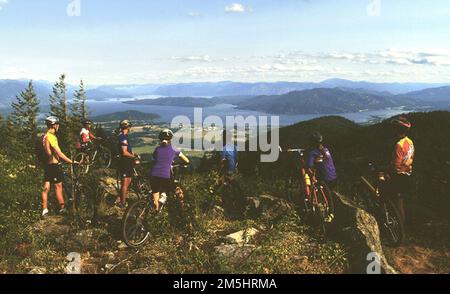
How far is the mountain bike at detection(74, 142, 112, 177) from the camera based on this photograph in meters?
13.1

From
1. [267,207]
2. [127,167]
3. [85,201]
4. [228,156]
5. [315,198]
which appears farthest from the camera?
[228,156]

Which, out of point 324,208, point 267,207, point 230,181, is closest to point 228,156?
point 230,181

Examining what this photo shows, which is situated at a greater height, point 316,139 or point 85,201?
point 316,139

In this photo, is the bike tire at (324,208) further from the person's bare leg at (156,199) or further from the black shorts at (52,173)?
the black shorts at (52,173)

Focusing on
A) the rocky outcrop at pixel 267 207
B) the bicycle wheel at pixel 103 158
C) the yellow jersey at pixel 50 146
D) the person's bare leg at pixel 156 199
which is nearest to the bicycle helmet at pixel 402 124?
the rocky outcrop at pixel 267 207

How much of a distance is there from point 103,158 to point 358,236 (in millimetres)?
11415

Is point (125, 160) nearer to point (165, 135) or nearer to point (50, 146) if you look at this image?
point (50, 146)

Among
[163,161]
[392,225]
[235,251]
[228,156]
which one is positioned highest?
[163,161]

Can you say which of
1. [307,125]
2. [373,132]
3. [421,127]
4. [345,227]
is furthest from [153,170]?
[307,125]

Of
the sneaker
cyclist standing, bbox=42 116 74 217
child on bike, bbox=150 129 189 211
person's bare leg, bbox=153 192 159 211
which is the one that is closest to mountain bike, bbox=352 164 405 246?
child on bike, bbox=150 129 189 211

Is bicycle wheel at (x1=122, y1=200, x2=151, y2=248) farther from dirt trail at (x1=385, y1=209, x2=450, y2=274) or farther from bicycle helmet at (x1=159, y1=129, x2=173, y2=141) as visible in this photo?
dirt trail at (x1=385, y1=209, x2=450, y2=274)

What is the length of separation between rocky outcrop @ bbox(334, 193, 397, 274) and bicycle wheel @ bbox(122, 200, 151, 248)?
15.7ft

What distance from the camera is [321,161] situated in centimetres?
906
